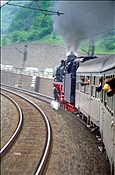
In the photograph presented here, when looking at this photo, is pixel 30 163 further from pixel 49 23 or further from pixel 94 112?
pixel 49 23

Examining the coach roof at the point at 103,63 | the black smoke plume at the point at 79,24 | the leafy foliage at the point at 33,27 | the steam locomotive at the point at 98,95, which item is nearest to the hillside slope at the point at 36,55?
the leafy foliage at the point at 33,27

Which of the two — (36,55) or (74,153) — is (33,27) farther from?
(74,153)

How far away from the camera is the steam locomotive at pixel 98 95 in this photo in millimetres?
4824

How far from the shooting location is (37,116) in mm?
13297

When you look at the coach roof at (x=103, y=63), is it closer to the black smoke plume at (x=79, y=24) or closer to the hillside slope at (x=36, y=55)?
the black smoke plume at (x=79, y=24)

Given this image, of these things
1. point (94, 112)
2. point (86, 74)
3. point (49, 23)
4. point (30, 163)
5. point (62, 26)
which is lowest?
point (30, 163)

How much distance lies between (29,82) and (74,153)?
22812 mm

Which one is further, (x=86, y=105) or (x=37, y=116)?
(x=37, y=116)

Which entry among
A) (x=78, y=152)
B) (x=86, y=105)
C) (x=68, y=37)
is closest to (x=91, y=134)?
(x=86, y=105)

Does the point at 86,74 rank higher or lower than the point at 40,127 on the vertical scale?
higher

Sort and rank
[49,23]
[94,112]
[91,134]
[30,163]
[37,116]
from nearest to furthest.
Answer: [30,163], [94,112], [91,134], [37,116], [49,23]

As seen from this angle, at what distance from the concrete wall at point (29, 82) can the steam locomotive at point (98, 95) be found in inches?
457

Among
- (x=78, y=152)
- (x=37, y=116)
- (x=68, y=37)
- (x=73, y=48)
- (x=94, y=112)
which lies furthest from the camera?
(x=68, y=37)

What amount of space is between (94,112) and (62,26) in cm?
1429
